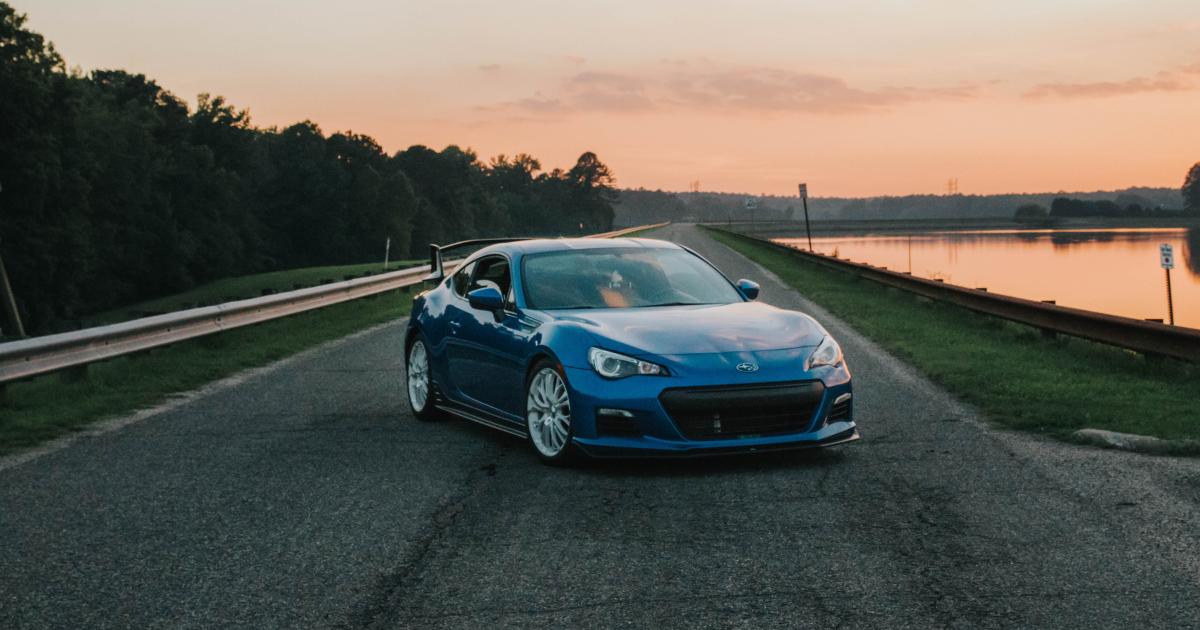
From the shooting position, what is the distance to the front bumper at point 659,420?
7.07m

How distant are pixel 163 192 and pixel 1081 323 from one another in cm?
7750

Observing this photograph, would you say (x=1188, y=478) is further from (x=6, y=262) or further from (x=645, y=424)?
(x=6, y=262)

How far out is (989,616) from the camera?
4.37 meters

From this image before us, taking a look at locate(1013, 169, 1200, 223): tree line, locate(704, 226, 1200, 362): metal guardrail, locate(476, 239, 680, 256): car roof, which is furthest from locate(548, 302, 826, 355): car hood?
locate(1013, 169, 1200, 223): tree line

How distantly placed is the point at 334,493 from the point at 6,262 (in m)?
47.7

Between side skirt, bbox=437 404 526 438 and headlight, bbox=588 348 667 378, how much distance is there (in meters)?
0.90

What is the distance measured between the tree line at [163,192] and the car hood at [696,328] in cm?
2003

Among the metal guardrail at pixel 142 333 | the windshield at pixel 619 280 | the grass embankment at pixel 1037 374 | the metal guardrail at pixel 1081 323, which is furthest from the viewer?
the metal guardrail at pixel 1081 323

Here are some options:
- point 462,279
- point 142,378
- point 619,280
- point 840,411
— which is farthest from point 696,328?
point 142,378

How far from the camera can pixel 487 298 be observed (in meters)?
8.11

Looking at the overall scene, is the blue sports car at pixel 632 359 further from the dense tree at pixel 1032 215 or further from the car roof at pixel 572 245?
the dense tree at pixel 1032 215

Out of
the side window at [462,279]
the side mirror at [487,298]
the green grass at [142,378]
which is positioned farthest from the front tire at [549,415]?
the green grass at [142,378]

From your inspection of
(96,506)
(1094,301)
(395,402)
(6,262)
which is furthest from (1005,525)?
(6,262)

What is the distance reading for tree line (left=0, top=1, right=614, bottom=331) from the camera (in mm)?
49594
